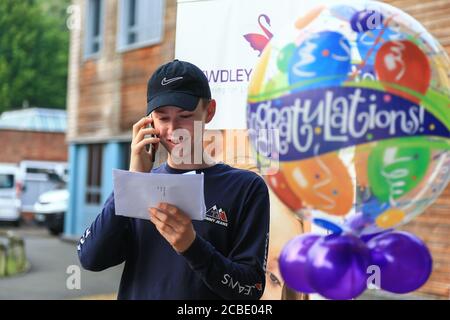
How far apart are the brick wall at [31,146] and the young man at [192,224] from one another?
22703mm

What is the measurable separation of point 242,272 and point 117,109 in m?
11.3

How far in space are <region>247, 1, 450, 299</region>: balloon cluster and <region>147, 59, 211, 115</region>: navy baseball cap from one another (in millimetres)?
228

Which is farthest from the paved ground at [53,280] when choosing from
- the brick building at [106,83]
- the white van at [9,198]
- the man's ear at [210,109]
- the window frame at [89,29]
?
the man's ear at [210,109]

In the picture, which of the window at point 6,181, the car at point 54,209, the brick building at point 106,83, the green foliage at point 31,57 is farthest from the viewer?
the green foliage at point 31,57

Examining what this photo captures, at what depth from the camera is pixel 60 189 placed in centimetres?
1734

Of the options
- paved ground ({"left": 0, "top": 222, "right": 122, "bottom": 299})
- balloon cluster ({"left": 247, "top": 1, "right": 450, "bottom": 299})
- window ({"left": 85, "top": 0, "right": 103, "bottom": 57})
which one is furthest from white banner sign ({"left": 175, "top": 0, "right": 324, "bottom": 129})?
window ({"left": 85, "top": 0, "right": 103, "bottom": 57})

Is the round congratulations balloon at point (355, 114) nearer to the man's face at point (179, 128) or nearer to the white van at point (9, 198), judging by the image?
the man's face at point (179, 128)

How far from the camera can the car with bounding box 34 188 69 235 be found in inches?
648

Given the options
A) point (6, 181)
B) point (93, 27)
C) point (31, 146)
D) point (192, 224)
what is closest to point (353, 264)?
point (192, 224)

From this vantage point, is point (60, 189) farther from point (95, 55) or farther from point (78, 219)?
point (95, 55)

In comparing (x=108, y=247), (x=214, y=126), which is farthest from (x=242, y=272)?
(x=214, y=126)

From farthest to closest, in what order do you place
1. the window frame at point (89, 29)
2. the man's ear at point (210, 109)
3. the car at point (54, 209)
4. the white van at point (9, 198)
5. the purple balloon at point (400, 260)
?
the white van at point (9, 198), the car at point (54, 209), the window frame at point (89, 29), the man's ear at point (210, 109), the purple balloon at point (400, 260)

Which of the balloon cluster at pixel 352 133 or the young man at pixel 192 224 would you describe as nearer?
the balloon cluster at pixel 352 133

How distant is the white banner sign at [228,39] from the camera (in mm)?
2812
